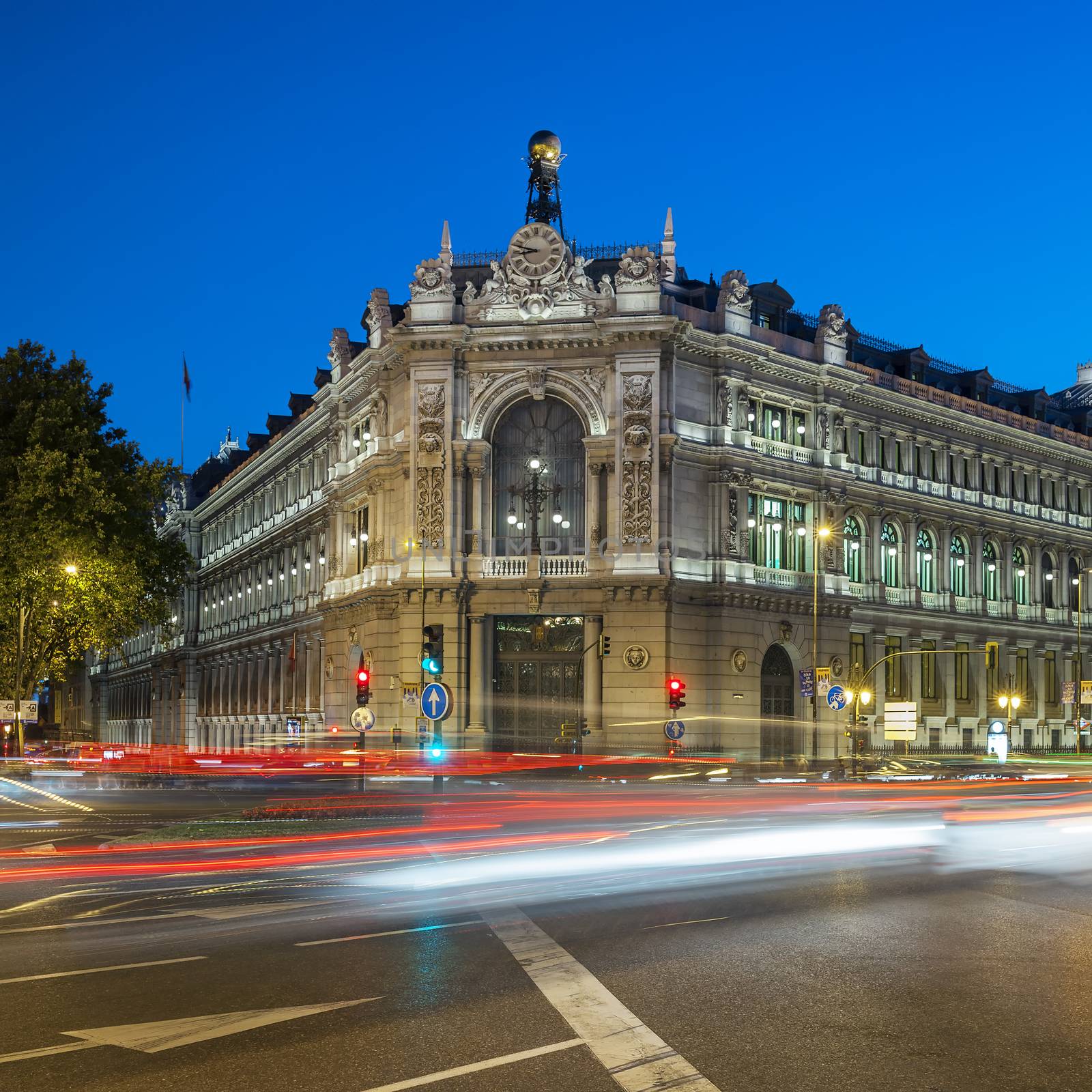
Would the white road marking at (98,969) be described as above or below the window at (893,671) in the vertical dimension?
below

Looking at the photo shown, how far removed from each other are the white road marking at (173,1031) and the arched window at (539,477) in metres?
46.1

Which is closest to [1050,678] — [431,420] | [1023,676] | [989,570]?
[1023,676]

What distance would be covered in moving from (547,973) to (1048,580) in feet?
243

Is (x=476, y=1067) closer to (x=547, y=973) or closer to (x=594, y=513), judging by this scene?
(x=547, y=973)

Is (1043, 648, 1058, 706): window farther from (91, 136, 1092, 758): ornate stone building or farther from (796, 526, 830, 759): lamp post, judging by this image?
(796, 526, 830, 759): lamp post

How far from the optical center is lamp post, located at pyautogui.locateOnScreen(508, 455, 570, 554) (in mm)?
56844

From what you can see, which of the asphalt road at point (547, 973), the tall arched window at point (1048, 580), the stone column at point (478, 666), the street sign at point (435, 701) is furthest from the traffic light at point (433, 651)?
the tall arched window at point (1048, 580)

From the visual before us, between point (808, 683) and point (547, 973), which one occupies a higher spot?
point (808, 683)

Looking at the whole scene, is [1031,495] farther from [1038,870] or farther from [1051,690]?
[1038,870]

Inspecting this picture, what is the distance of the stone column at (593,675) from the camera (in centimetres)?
5488

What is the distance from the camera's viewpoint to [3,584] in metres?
53.5

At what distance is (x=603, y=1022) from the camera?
34.1 feet

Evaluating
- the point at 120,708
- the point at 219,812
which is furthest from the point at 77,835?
the point at 120,708

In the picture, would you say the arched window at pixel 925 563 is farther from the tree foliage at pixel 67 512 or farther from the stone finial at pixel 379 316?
the tree foliage at pixel 67 512
